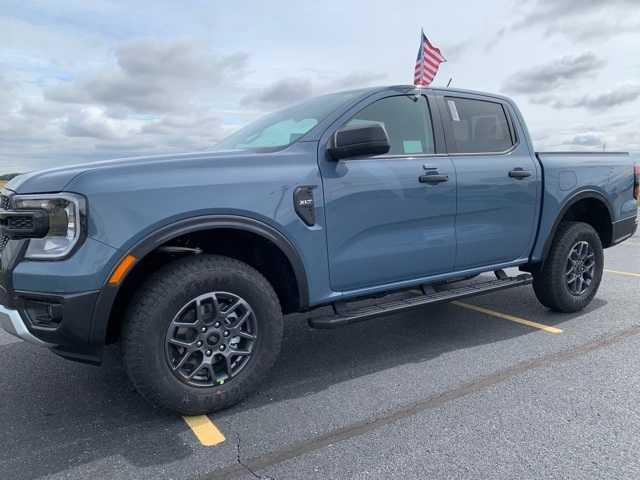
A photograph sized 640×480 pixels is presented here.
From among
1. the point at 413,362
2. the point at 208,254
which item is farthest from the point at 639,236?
the point at 208,254

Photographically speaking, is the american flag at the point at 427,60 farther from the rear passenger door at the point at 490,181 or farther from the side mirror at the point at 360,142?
the side mirror at the point at 360,142

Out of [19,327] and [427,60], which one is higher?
[427,60]

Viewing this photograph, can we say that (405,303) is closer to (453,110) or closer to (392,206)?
(392,206)

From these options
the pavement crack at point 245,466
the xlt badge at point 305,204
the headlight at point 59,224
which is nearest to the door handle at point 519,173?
the xlt badge at point 305,204

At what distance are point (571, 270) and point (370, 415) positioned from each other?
2.80m

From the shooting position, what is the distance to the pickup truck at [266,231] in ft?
8.18

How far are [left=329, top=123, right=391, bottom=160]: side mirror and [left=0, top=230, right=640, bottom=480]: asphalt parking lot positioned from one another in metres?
1.46

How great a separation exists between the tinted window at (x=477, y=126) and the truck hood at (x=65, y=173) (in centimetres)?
192

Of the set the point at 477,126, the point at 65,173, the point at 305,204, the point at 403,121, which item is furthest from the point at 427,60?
the point at 65,173

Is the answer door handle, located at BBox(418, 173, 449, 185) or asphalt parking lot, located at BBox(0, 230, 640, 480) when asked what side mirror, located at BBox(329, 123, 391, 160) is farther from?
asphalt parking lot, located at BBox(0, 230, 640, 480)

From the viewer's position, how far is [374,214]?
3283 millimetres

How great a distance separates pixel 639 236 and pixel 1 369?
37.1ft

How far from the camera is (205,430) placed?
2.73 metres

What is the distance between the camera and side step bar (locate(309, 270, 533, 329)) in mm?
3217
